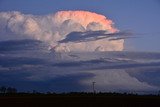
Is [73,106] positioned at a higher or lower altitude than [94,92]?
lower

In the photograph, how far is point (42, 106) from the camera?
314 feet

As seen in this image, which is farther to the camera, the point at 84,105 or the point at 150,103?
the point at 150,103

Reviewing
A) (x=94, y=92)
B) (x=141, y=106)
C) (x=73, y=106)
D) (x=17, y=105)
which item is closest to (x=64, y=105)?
(x=73, y=106)

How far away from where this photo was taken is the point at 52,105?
324ft

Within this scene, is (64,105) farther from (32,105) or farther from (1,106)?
(1,106)

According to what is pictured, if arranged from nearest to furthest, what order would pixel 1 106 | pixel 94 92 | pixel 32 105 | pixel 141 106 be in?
1. pixel 1 106
2. pixel 32 105
3. pixel 141 106
4. pixel 94 92

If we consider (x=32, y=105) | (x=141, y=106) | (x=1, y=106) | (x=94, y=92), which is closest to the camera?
(x=1, y=106)

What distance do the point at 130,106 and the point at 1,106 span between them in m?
27.9

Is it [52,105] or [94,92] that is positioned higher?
[94,92]

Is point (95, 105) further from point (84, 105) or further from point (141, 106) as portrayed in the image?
point (141, 106)

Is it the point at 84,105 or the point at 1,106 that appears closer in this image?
the point at 1,106

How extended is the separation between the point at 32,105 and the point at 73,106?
8.40 metres

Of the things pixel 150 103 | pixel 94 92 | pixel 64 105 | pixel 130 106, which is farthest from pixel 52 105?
Result: pixel 94 92

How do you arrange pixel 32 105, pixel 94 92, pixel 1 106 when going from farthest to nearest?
1. pixel 94 92
2. pixel 32 105
3. pixel 1 106
